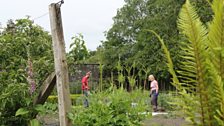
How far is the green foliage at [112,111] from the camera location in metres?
2.99

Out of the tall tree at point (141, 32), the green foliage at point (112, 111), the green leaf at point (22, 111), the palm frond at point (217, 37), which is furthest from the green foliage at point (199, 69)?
the tall tree at point (141, 32)

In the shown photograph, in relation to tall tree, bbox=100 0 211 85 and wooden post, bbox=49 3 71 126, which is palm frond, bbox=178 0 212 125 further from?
tall tree, bbox=100 0 211 85

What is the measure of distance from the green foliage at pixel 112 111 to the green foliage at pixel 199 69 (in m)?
2.32

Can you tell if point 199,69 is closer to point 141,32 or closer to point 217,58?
point 217,58

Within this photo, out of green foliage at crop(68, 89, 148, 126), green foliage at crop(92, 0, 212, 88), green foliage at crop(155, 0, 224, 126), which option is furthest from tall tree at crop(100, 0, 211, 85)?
green foliage at crop(155, 0, 224, 126)

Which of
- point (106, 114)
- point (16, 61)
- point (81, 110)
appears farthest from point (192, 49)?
point (16, 61)

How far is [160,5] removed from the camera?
90.3ft

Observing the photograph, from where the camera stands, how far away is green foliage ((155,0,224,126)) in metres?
0.56

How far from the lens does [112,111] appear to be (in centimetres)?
309

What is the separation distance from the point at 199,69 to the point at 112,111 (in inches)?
100

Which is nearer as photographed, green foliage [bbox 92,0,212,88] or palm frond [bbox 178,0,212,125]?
palm frond [bbox 178,0,212,125]

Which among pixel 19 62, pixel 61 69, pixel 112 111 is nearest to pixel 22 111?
pixel 19 62

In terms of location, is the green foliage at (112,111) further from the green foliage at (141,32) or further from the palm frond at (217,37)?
the green foliage at (141,32)

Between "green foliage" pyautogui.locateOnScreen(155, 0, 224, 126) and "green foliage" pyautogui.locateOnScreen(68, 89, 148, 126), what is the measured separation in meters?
2.32
